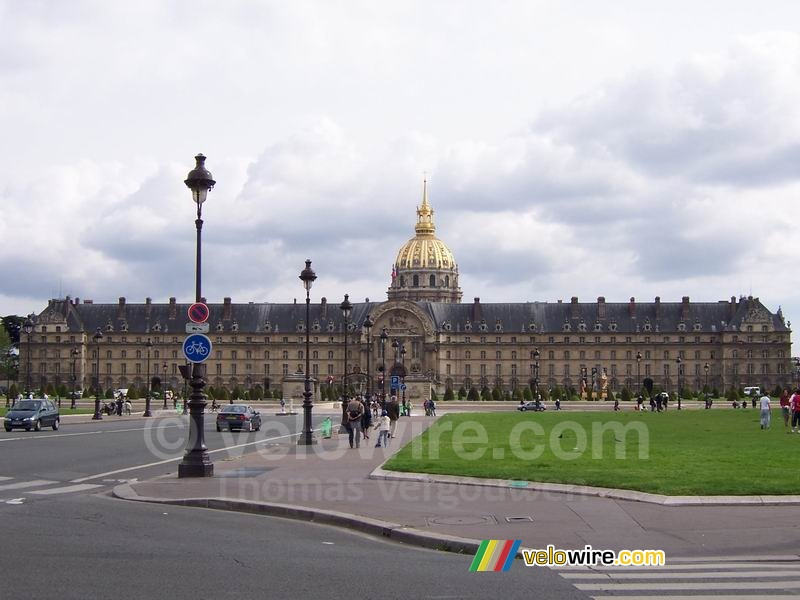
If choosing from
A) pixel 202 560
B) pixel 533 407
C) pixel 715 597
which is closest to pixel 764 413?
pixel 715 597

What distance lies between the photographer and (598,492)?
1698 centimetres

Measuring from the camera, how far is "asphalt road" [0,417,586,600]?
973cm

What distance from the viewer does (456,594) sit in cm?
963

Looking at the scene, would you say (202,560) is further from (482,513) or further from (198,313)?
(198,313)

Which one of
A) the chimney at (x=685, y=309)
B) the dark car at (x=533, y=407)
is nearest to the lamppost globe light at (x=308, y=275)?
the dark car at (x=533, y=407)

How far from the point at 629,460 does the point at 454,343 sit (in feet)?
397

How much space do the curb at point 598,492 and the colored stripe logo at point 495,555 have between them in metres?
4.44

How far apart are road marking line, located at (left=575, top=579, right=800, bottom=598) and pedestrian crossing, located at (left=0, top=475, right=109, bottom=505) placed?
404 inches

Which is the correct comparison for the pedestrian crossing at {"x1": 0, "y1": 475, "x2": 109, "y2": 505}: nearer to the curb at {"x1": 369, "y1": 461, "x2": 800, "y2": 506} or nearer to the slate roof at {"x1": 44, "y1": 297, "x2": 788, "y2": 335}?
the curb at {"x1": 369, "y1": 461, "x2": 800, "y2": 506}

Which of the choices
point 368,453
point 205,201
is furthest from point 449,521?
point 368,453

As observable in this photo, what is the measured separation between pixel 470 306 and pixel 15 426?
109 meters

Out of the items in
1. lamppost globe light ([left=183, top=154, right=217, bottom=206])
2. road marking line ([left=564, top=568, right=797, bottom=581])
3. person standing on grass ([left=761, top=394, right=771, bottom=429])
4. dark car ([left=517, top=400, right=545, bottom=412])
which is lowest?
dark car ([left=517, top=400, right=545, bottom=412])

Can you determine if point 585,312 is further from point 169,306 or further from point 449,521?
point 449,521

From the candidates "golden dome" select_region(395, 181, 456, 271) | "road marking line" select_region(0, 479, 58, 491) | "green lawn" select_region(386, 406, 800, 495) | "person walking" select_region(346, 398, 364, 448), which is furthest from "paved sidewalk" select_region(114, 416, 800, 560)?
"golden dome" select_region(395, 181, 456, 271)
